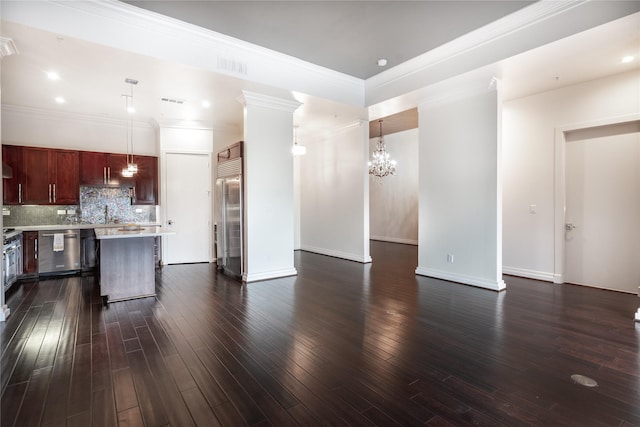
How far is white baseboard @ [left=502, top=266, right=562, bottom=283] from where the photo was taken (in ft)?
17.3

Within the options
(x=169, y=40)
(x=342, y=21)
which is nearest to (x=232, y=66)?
(x=169, y=40)

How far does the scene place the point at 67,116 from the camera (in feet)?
21.5

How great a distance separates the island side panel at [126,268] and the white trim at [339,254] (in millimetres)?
4147

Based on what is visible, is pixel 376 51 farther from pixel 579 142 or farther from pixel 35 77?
pixel 35 77

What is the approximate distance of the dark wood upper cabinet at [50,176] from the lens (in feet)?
19.4

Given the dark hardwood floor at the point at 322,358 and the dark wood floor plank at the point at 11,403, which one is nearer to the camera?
the dark wood floor plank at the point at 11,403

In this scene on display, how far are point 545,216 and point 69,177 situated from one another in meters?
8.89

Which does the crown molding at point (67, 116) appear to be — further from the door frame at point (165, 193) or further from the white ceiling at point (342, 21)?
the white ceiling at point (342, 21)

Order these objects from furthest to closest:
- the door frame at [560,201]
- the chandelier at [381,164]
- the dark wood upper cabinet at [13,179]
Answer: the chandelier at [381,164]
the dark wood upper cabinet at [13,179]
the door frame at [560,201]

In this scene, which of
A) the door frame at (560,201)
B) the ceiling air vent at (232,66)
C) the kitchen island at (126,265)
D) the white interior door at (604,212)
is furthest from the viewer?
the door frame at (560,201)

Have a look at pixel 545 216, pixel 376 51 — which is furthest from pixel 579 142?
pixel 376 51

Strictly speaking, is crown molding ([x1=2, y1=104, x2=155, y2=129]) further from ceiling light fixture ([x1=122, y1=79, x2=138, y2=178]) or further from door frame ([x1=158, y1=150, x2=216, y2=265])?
door frame ([x1=158, y1=150, x2=216, y2=265])

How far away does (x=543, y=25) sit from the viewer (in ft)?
12.1

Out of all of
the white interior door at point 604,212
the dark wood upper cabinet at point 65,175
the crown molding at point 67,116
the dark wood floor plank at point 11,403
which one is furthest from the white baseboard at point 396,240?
the dark wood floor plank at point 11,403
